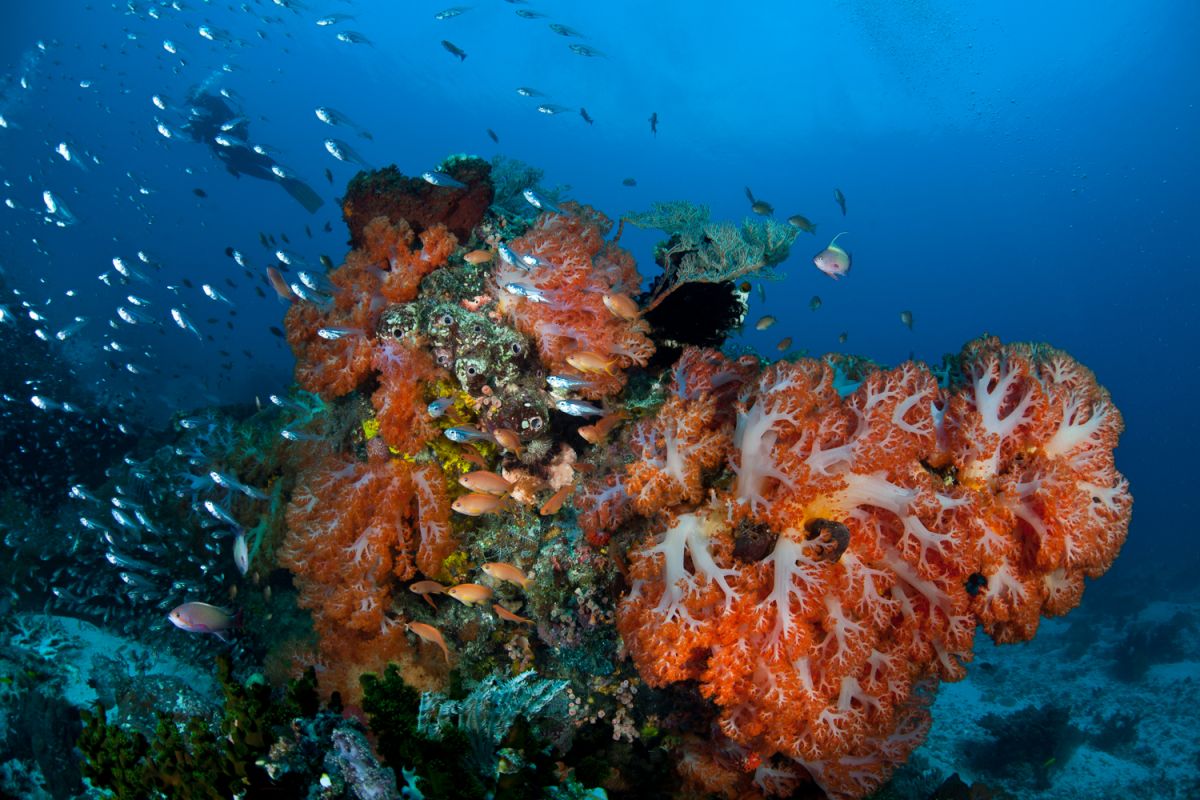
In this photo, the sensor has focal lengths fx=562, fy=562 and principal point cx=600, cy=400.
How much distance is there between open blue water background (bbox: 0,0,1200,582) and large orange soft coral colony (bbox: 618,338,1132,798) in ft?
237

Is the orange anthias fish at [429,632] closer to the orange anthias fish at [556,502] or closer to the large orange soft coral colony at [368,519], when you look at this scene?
the large orange soft coral colony at [368,519]

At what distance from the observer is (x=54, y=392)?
51.3ft

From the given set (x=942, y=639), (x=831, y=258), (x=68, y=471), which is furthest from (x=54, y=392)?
(x=942, y=639)

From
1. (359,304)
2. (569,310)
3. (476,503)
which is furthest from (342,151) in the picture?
(476,503)

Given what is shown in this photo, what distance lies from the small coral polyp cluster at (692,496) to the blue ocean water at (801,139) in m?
68.7

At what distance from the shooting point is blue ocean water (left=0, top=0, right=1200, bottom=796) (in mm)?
79000

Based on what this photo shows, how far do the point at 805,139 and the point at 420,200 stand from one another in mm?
119293

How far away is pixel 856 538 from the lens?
407cm

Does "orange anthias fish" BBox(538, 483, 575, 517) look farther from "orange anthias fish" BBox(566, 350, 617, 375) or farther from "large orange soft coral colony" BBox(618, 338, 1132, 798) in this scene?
"orange anthias fish" BBox(566, 350, 617, 375)

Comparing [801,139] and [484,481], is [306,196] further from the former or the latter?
[801,139]

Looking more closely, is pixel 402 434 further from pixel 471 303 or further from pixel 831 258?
pixel 831 258

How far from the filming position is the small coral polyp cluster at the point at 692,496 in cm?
403

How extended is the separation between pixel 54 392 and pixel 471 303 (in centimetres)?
1687

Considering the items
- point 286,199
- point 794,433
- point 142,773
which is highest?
point 794,433
